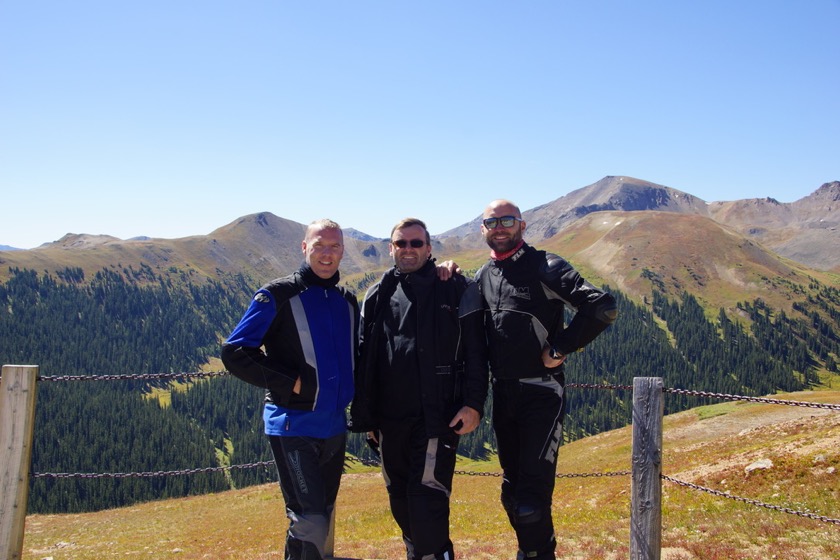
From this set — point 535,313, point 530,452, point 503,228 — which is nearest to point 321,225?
point 503,228

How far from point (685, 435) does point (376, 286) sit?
5715 centimetres

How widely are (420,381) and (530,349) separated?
144 centimetres

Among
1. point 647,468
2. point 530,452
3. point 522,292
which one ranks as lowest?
point 647,468

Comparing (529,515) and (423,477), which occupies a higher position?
(423,477)

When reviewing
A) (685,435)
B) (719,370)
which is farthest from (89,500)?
(719,370)

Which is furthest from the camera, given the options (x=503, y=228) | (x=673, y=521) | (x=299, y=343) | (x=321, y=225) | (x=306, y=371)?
(x=673, y=521)

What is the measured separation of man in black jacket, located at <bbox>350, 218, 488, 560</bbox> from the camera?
6293 millimetres

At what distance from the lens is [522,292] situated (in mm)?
6898

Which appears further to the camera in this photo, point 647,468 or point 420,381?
point 647,468

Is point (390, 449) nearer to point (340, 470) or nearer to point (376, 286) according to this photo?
point (340, 470)

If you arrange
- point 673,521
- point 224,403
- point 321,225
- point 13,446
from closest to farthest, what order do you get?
1. point 321,225
2. point 13,446
3. point 673,521
4. point 224,403

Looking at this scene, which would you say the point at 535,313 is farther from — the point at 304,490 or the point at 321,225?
the point at 304,490

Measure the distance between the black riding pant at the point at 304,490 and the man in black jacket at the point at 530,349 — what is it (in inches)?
88.4

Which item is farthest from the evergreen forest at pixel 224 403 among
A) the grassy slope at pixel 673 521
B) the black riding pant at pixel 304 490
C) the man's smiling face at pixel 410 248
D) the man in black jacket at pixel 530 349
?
the man's smiling face at pixel 410 248
